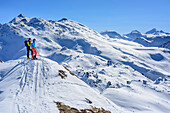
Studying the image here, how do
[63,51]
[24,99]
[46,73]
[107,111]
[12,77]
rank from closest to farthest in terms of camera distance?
[24,99], [107,111], [12,77], [46,73], [63,51]

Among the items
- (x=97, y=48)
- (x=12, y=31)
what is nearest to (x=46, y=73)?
(x=97, y=48)

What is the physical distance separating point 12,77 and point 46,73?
2.85 meters

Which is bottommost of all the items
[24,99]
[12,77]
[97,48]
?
[24,99]

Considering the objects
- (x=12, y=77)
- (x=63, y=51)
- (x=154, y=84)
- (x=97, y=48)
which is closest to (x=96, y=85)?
(x=154, y=84)

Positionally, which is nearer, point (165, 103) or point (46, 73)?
point (46, 73)

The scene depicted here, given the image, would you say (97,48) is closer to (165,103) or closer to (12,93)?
(165,103)

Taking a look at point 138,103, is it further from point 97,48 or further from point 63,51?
point 97,48

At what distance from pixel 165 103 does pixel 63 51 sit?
36.0 m

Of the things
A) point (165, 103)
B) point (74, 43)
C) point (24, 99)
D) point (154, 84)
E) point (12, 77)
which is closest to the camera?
point (24, 99)

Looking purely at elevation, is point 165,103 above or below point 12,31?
below

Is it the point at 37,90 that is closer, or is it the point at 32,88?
the point at 37,90

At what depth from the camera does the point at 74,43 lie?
189 ft

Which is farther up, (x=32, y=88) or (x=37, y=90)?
(x=32, y=88)

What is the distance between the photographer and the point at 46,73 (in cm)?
1227
